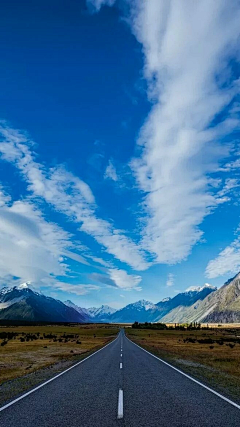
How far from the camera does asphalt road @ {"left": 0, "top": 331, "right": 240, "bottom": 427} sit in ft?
27.6

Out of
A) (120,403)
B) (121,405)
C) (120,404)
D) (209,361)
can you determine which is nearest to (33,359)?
(209,361)

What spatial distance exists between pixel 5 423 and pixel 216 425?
573cm

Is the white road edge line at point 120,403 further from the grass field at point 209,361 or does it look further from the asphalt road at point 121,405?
the grass field at point 209,361

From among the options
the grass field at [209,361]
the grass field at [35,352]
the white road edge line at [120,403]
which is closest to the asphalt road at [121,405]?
the white road edge line at [120,403]

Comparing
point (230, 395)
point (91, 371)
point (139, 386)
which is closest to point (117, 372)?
point (91, 371)

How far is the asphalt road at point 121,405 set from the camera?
840 centimetres

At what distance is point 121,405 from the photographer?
33.6 feet

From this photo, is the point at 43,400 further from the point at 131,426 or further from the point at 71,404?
the point at 131,426

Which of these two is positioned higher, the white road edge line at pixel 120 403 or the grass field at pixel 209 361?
the grass field at pixel 209 361

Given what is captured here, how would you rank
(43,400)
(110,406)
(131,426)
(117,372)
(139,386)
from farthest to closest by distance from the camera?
(117,372) < (139,386) < (43,400) < (110,406) < (131,426)

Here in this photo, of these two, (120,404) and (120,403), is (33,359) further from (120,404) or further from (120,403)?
(120,404)

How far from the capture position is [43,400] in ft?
36.6

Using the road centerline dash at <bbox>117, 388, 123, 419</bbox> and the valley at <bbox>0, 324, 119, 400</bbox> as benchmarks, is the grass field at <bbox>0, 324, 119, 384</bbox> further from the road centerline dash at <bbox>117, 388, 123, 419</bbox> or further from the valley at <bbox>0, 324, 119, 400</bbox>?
the road centerline dash at <bbox>117, 388, 123, 419</bbox>

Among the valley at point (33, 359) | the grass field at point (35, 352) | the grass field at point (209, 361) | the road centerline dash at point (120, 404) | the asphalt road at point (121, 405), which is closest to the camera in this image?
the asphalt road at point (121, 405)
